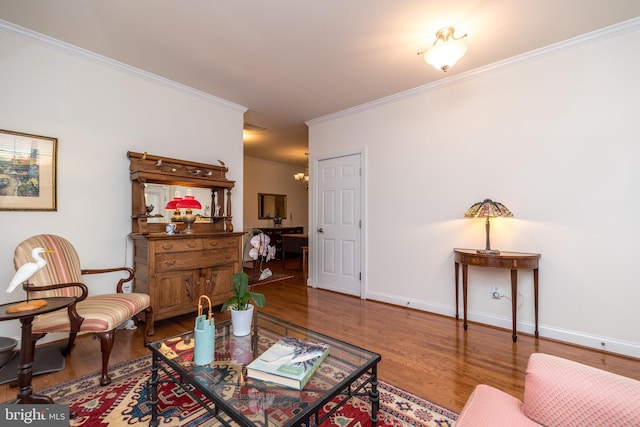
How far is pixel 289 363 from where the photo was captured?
1.27 m

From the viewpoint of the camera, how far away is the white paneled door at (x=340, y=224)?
156 inches

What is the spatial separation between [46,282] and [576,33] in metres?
4.69

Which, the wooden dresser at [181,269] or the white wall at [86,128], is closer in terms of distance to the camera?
the white wall at [86,128]

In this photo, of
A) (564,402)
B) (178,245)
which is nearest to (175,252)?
(178,245)

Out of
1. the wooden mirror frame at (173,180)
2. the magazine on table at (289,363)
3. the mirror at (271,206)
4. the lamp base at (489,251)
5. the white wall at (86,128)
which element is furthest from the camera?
the mirror at (271,206)

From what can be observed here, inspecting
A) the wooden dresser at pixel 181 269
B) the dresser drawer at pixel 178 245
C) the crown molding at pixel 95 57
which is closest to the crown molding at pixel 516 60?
the crown molding at pixel 95 57

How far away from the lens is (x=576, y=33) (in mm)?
2344

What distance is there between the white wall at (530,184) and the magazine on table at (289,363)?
224 cm

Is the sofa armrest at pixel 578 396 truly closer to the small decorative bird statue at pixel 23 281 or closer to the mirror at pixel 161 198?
the small decorative bird statue at pixel 23 281

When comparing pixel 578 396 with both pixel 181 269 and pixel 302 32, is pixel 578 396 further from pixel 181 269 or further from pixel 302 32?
pixel 181 269

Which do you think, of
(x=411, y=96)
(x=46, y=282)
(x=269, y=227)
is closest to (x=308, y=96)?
(x=411, y=96)

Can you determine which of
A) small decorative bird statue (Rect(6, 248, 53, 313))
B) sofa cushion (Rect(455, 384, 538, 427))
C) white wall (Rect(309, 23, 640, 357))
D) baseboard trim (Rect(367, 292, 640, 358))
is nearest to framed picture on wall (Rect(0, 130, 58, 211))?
small decorative bird statue (Rect(6, 248, 53, 313))

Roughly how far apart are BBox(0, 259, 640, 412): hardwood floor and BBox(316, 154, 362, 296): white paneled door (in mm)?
686

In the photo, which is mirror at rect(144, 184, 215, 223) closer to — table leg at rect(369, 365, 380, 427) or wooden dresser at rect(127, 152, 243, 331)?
wooden dresser at rect(127, 152, 243, 331)
